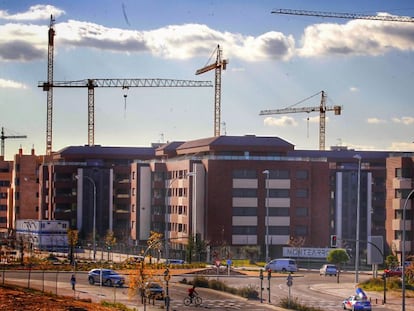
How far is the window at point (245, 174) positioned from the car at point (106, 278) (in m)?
43.7

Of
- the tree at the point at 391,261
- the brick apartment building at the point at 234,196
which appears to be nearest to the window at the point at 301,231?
the brick apartment building at the point at 234,196

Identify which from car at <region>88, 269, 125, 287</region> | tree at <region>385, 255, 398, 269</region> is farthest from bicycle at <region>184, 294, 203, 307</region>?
tree at <region>385, 255, 398, 269</region>

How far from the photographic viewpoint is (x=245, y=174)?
122 meters

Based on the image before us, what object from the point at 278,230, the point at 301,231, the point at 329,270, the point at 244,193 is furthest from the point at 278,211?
the point at 329,270

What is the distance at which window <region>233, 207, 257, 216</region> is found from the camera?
12125cm

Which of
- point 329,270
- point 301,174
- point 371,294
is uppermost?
point 301,174

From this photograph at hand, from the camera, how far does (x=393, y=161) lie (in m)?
114

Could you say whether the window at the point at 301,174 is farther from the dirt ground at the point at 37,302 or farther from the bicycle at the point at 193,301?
the dirt ground at the point at 37,302

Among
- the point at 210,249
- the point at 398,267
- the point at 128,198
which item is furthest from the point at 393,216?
the point at 128,198

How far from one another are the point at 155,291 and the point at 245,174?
55038 mm

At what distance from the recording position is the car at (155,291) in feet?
216

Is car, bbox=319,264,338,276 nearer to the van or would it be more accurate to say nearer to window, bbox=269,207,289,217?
the van

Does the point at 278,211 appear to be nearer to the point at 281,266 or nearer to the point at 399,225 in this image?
the point at 399,225

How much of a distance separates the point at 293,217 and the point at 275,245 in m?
4.33
